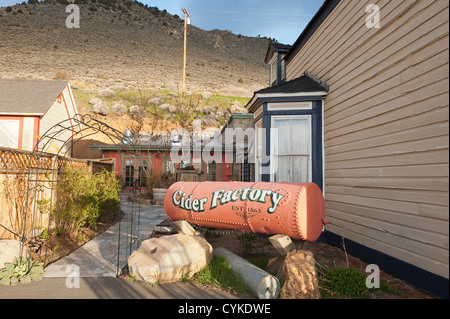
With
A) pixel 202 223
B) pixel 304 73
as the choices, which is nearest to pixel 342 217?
pixel 202 223

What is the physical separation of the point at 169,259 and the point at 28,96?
51.2ft

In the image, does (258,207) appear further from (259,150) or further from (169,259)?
(259,150)

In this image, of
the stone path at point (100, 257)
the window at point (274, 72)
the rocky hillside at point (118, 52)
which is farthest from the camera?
the rocky hillside at point (118, 52)

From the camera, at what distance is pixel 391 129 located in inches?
→ 193

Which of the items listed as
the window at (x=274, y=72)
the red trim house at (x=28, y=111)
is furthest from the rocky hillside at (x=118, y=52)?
the window at (x=274, y=72)

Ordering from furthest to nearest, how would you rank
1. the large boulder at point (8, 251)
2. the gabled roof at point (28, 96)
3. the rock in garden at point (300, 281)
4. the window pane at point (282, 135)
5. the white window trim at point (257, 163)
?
the gabled roof at point (28, 96) < the white window trim at point (257, 163) < the window pane at point (282, 135) < the large boulder at point (8, 251) < the rock in garden at point (300, 281)

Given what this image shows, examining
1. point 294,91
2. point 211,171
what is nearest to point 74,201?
point 294,91

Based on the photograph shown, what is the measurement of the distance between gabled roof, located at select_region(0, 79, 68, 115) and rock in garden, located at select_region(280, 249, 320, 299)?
1455 centimetres

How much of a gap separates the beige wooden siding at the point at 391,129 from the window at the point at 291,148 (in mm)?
534

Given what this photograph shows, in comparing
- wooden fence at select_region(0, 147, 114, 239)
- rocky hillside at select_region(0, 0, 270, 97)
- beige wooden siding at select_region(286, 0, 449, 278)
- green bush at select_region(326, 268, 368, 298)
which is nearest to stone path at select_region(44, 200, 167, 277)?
wooden fence at select_region(0, 147, 114, 239)

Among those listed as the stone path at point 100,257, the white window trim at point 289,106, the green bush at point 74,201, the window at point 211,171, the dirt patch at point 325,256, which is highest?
the white window trim at point 289,106

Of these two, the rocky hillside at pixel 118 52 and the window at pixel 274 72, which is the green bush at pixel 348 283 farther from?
the rocky hillside at pixel 118 52

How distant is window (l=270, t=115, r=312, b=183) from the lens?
24.2 feet

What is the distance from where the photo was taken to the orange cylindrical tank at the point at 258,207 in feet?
15.1
